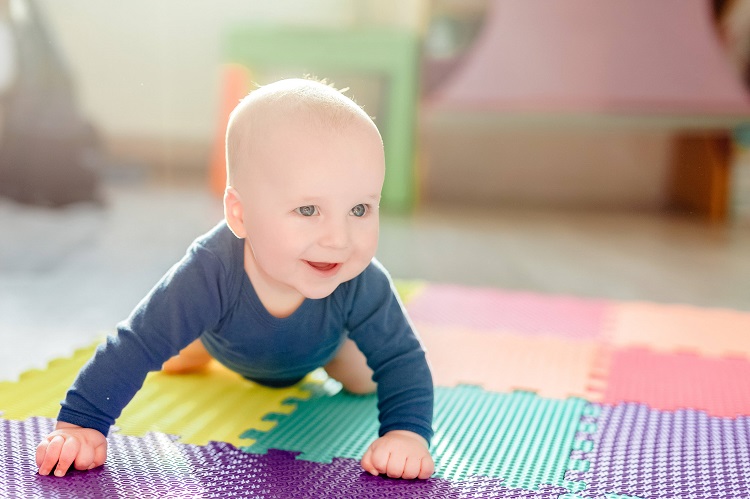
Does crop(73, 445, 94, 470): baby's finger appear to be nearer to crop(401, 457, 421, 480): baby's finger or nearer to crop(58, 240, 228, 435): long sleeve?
crop(58, 240, 228, 435): long sleeve

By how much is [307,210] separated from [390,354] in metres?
0.16

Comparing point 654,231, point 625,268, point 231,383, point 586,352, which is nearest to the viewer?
point 231,383

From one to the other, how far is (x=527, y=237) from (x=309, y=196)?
1.65 meters

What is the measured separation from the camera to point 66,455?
0.65m

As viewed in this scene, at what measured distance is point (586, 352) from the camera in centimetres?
112

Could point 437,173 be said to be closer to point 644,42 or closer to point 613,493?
point 644,42

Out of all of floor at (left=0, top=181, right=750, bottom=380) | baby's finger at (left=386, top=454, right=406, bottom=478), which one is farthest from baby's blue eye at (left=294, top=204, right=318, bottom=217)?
floor at (left=0, top=181, right=750, bottom=380)

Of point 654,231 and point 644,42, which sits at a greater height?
point 644,42

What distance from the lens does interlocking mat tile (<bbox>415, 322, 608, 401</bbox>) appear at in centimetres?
97

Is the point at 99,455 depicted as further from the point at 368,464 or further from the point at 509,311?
the point at 509,311

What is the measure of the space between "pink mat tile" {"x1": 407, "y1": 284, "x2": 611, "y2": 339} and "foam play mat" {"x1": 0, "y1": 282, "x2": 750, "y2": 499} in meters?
0.04

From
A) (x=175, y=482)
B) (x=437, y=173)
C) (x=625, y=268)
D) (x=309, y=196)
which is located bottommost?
(x=437, y=173)

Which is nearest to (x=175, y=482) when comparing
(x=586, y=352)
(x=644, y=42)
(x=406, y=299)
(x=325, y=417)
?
(x=325, y=417)

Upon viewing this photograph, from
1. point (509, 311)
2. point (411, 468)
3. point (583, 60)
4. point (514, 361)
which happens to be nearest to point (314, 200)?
point (411, 468)
